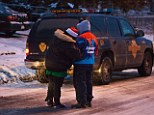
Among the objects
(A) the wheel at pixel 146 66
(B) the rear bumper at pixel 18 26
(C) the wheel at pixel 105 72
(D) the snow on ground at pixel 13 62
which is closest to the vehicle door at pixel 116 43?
(C) the wheel at pixel 105 72

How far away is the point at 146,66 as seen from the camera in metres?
15.0

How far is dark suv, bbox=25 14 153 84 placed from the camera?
40.0 ft

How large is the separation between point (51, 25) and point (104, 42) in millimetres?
1431

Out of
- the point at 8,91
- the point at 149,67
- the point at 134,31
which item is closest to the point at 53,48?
the point at 8,91

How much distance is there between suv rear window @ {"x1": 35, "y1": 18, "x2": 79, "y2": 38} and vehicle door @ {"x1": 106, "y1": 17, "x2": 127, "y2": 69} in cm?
138

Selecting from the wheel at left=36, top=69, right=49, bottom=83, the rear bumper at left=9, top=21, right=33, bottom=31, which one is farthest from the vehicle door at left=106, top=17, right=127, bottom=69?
the rear bumper at left=9, top=21, right=33, bottom=31

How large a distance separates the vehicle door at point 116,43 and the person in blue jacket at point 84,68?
3464 mm

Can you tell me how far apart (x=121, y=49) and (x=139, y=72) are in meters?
1.90

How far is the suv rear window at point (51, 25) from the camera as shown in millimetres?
12039

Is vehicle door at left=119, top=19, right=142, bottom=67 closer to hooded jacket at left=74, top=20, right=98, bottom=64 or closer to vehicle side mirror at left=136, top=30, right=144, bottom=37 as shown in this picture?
vehicle side mirror at left=136, top=30, right=144, bottom=37

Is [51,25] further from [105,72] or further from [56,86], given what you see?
[56,86]

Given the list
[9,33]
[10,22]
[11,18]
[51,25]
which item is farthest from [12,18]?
[51,25]

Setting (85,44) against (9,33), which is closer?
(85,44)

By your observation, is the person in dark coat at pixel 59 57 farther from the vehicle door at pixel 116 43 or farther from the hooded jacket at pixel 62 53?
the vehicle door at pixel 116 43
